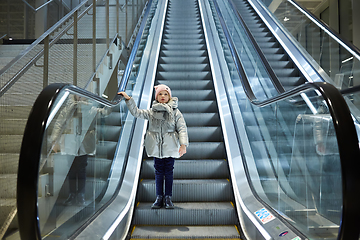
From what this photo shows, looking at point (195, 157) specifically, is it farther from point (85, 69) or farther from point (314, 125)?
point (314, 125)

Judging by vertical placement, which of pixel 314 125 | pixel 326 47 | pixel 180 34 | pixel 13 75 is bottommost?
pixel 314 125

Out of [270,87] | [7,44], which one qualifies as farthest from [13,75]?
[7,44]

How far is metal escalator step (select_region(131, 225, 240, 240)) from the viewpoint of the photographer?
2746mm

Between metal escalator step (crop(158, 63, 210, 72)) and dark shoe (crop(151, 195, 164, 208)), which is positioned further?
metal escalator step (crop(158, 63, 210, 72))

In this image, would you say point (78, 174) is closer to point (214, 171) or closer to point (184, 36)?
point (214, 171)

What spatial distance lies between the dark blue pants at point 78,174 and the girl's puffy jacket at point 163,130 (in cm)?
98

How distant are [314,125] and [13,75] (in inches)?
96.2

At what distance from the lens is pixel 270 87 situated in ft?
12.6

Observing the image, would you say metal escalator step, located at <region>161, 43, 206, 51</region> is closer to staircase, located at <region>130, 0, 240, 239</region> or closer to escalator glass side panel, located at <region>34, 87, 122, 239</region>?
staircase, located at <region>130, 0, 240, 239</region>

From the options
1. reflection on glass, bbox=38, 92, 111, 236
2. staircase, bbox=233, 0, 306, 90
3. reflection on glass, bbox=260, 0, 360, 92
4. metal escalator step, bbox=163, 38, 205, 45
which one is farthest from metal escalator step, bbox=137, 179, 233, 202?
metal escalator step, bbox=163, 38, 205, 45

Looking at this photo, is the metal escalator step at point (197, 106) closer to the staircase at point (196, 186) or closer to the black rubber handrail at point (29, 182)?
the staircase at point (196, 186)

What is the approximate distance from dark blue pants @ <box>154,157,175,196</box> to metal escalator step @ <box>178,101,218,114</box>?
6.04 ft

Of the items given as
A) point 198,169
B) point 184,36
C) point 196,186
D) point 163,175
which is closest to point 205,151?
point 198,169

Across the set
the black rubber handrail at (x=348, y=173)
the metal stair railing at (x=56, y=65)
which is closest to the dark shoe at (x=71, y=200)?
the metal stair railing at (x=56, y=65)
